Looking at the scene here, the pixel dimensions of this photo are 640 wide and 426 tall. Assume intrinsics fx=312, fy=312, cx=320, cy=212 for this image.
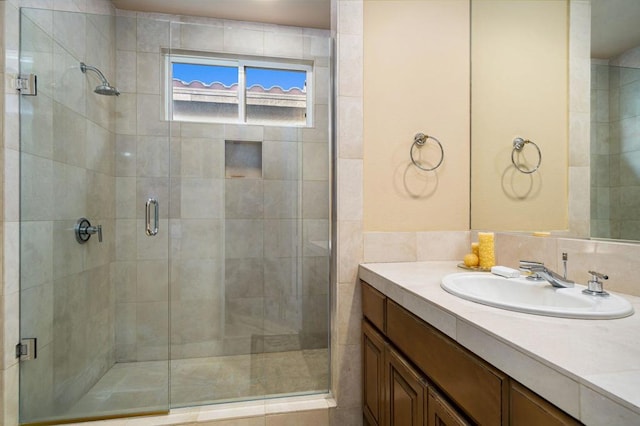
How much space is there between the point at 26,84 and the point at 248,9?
1.50 meters

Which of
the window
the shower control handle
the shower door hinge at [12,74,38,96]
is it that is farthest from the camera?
the window

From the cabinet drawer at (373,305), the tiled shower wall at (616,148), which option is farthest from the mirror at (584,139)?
the cabinet drawer at (373,305)

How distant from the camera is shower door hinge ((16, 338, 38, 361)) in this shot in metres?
1.51

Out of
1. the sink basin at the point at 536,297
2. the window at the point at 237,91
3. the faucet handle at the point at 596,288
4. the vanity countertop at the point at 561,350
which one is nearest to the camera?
the vanity countertop at the point at 561,350

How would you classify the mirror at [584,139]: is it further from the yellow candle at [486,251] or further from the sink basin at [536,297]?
the sink basin at [536,297]

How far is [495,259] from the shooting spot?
1.49m

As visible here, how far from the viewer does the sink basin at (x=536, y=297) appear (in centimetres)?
76

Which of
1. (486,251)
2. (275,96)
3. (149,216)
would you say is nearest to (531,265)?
(486,251)

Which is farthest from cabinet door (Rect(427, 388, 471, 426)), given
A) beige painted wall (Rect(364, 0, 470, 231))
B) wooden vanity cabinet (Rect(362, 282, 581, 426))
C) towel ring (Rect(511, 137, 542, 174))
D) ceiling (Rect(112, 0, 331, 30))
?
ceiling (Rect(112, 0, 331, 30))

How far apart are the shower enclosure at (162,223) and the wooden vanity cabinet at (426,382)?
1.45ft

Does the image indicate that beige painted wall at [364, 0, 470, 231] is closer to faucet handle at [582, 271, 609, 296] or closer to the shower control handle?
faucet handle at [582, 271, 609, 296]

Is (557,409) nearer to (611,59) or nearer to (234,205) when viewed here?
(611,59)

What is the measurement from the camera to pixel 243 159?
214cm

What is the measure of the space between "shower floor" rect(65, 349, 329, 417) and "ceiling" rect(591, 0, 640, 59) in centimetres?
181
